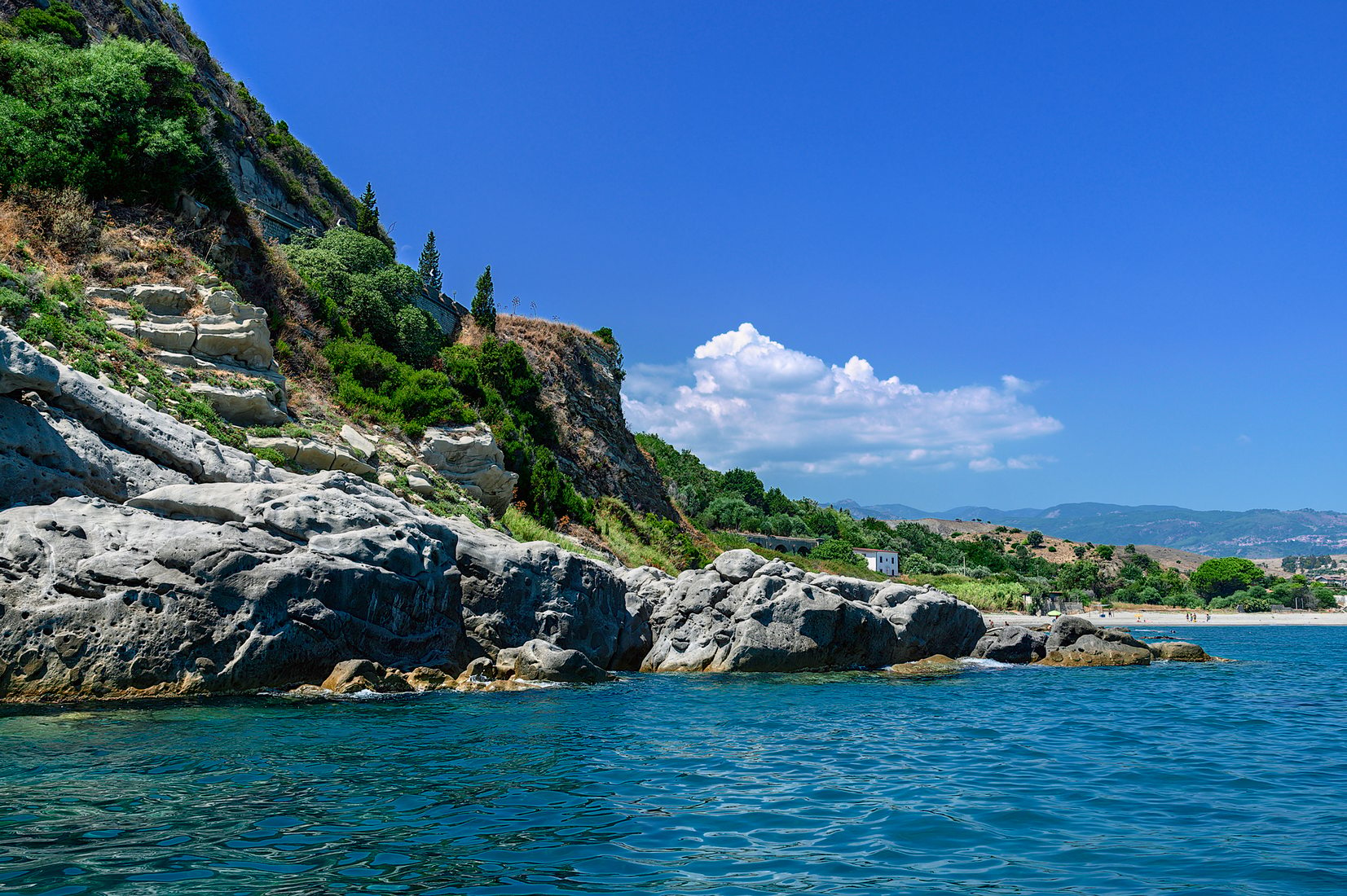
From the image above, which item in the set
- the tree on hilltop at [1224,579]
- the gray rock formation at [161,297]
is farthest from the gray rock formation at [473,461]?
the tree on hilltop at [1224,579]

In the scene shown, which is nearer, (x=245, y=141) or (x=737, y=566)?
(x=737, y=566)

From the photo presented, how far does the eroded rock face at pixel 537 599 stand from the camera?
20.6 meters

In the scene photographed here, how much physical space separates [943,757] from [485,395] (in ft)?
107

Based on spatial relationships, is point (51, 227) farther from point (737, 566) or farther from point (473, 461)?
point (737, 566)

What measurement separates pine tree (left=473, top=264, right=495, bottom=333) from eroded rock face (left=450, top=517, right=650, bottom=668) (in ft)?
94.6

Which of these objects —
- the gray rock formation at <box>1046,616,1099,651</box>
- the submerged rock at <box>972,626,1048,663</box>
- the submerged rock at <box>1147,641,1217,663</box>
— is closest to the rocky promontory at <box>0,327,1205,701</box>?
the submerged rock at <box>972,626,1048,663</box>

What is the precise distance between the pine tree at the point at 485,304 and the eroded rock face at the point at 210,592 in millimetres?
33312

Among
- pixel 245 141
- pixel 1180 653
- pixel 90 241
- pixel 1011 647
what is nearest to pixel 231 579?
pixel 90 241

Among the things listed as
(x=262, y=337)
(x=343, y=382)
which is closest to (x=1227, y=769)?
(x=262, y=337)

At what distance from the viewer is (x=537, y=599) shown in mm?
21578

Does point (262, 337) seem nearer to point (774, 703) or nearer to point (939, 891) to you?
point (774, 703)

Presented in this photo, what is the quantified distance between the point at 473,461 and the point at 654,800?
85.7ft

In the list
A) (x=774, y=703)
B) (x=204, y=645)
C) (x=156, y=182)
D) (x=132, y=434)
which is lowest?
(x=774, y=703)

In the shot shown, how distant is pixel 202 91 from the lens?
122 ft
